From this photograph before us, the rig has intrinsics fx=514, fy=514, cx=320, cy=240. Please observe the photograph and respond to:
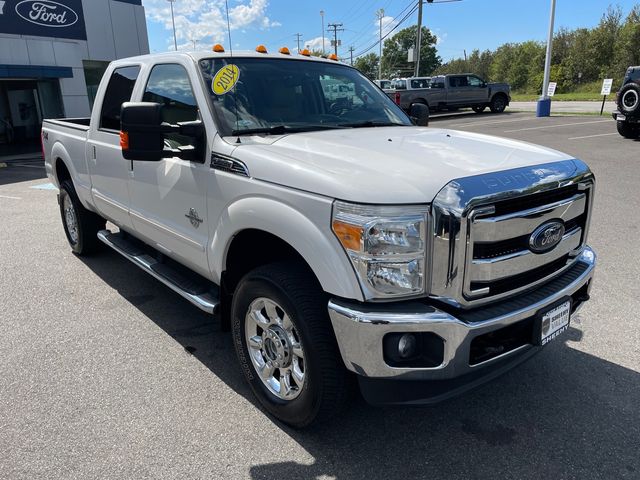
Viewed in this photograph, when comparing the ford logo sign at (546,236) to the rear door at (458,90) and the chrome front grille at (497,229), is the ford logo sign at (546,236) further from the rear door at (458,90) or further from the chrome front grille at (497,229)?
the rear door at (458,90)

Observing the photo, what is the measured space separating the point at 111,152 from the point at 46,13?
1852 cm

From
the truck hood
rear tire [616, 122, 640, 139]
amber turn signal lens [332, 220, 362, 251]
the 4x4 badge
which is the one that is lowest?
rear tire [616, 122, 640, 139]

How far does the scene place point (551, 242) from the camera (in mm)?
2531

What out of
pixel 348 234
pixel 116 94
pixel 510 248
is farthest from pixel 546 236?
pixel 116 94

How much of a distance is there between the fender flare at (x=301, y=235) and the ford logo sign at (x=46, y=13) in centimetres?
1988

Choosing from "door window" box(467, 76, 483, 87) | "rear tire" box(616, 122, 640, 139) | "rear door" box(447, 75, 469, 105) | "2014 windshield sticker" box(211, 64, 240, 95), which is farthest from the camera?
"door window" box(467, 76, 483, 87)

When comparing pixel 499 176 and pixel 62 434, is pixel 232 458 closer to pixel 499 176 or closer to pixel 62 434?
pixel 62 434

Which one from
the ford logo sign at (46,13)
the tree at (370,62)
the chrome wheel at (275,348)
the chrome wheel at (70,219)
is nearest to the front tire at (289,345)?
the chrome wheel at (275,348)

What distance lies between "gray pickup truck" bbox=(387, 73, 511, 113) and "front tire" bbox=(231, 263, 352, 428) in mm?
22928

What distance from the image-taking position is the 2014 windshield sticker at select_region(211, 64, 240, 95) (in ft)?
10.5

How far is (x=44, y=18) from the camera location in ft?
62.0

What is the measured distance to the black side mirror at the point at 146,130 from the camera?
2.75m

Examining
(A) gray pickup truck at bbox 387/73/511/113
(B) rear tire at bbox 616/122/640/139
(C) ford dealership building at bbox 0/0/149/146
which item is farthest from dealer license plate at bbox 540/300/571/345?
(A) gray pickup truck at bbox 387/73/511/113

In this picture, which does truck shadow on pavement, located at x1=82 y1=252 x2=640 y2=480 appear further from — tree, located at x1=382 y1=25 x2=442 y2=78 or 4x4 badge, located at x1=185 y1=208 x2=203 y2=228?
tree, located at x1=382 y1=25 x2=442 y2=78
